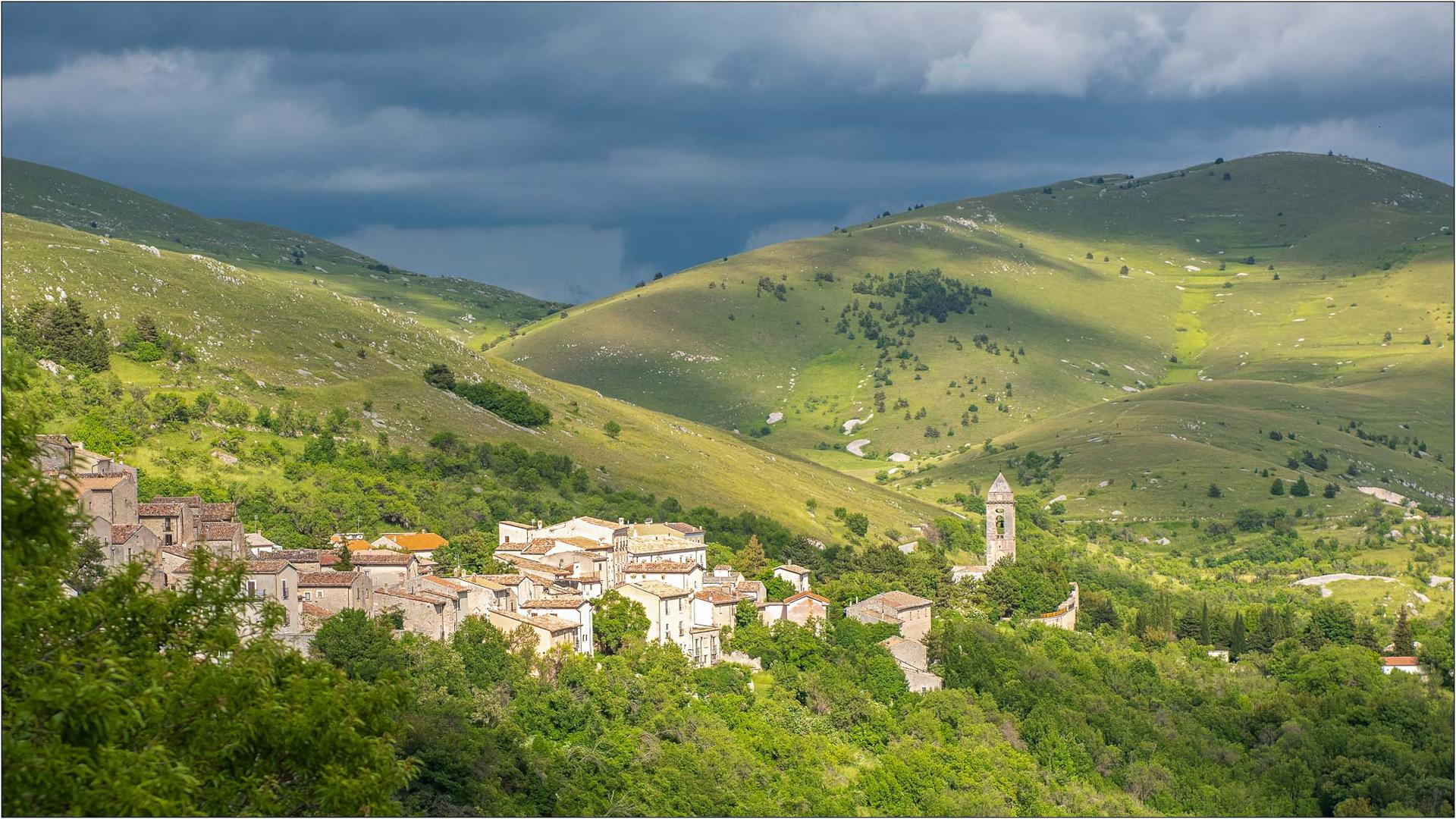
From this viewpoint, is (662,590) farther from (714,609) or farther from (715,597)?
(715,597)

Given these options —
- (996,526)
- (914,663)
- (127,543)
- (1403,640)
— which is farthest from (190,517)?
(1403,640)

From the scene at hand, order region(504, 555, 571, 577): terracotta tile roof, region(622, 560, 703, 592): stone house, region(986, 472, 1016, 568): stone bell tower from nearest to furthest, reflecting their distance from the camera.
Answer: region(504, 555, 571, 577): terracotta tile roof < region(622, 560, 703, 592): stone house < region(986, 472, 1016, 568): stone bell tower

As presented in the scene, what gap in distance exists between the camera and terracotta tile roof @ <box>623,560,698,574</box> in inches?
3752

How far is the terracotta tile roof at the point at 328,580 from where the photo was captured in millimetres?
73062

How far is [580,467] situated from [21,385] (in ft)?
376

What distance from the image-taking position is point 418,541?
9631 cm

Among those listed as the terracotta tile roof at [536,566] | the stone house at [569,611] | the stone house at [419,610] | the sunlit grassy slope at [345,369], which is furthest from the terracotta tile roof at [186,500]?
the sunlit grassy slope at [345,369]

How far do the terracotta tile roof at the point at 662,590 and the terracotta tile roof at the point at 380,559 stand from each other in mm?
12606

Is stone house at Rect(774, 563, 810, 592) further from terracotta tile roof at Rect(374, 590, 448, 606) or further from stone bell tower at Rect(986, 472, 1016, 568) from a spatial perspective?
terracotta tile roof at Rect(374, 590, 448, 606)

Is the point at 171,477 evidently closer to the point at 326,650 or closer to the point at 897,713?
the point at 326,650

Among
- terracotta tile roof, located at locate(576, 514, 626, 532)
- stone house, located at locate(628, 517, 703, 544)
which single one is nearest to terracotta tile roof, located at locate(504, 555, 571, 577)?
terracotta tile roof, located at locate(576, 514, 626, 532)

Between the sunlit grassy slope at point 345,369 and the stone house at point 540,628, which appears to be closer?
the stone house at point 540,628

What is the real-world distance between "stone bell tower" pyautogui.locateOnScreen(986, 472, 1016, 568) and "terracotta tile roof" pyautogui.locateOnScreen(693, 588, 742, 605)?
4469 cm

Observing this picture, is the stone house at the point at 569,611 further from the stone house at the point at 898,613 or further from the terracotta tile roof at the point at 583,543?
the stone house at the point at 898,613
